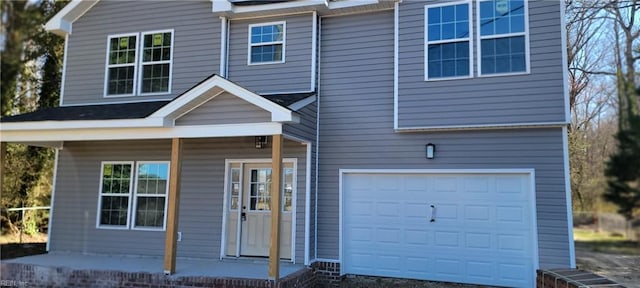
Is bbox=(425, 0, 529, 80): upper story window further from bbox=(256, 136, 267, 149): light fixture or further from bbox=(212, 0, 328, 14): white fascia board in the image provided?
bbox=(256, 136, 267, 149): light fixture

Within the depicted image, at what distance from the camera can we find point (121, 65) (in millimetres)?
9336

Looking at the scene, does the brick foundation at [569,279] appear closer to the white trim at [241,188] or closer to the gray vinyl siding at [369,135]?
the gray vinyl siding at [369,135]

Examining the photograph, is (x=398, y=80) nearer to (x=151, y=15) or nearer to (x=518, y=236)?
(x=518, y=236)

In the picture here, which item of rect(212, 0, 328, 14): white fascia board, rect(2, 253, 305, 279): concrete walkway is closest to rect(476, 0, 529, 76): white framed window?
rect(212, 0, 328, 14): white fascia board

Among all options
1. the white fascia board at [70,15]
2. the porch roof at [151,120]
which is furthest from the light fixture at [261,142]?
the white fascia board at [70,15]

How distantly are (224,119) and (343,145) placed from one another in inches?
89.8

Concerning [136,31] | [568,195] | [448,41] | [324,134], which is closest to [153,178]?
[136,31]

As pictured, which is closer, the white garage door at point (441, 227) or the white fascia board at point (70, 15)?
the white garage door at point (441, 227)

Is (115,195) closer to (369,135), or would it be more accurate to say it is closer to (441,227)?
(369,135)

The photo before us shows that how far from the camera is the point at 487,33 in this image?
288 inches

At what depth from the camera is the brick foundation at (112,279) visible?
6.48 metres

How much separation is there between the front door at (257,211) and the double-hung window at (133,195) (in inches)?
60.0

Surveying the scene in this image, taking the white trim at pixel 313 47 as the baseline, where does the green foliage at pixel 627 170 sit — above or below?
below

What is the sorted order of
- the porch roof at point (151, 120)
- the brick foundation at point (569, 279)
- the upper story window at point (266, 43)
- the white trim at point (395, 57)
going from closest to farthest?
the brick foundation at point (569, 279), the porch roof at point (151, 120), the white trim at point (395, 57), the upper story window at point (266, 43)
